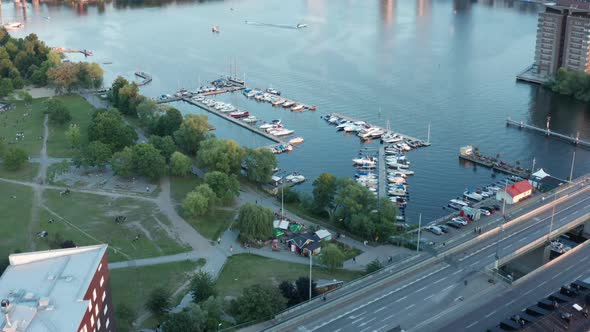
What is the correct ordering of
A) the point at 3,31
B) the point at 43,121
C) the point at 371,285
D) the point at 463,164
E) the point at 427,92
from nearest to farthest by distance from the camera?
the point at 371,285 < the point at 463,164 < the point at 43,121 < the point at 427,92 < the point at 3,31

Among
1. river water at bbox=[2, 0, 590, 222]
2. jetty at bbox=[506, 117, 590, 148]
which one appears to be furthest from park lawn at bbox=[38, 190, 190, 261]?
jetty at bbox=[506, 117, 590, 148]

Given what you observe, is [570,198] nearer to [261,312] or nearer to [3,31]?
[261,312]

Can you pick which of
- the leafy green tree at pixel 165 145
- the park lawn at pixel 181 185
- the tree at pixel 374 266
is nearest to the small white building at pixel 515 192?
the tree at pixel 374 266

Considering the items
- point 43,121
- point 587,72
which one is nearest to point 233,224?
point 43,121

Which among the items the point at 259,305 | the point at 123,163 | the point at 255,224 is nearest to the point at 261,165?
the point at 255,224

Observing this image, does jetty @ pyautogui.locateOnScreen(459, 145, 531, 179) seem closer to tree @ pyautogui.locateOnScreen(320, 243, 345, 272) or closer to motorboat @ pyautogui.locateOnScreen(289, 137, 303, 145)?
motorboat @ pyautogui.locateOnScreen(289, 137, 303, 145)
